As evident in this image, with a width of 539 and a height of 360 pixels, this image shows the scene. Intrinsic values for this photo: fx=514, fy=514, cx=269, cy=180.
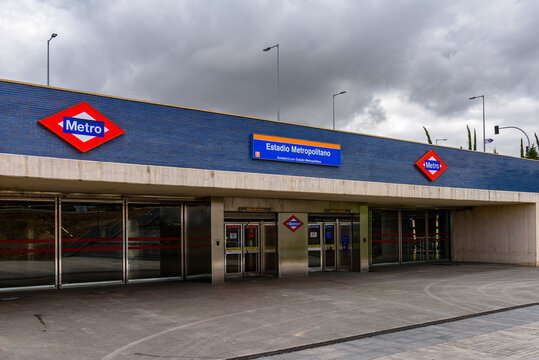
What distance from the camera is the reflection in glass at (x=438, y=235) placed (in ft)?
90.0

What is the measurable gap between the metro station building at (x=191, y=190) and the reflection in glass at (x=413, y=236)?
1642 mm

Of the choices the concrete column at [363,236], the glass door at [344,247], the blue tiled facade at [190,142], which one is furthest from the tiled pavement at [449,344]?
the glass door at [344,247]

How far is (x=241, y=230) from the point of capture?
18938 mm

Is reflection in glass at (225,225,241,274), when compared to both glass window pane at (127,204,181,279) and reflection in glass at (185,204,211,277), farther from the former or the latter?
glass window pane at (127,204,181,279)

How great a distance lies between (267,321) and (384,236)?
15.3m

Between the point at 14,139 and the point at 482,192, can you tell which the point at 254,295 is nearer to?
the point at 14,139

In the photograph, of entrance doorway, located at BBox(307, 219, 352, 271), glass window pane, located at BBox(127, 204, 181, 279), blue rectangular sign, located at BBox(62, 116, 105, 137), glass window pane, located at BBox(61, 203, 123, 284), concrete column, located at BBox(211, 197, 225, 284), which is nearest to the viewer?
blue rectangular sign, located at BBox(62, 116, 105, 137)

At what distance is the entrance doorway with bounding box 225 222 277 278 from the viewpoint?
18.8 metres

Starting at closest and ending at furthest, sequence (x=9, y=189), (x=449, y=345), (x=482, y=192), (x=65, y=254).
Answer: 1. (x=449, y=345)
2. (x=9, y=189)
3. (x=65, y=254)
4. (x=482, y=192)

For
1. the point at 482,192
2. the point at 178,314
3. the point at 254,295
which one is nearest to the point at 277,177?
the point at 254,295

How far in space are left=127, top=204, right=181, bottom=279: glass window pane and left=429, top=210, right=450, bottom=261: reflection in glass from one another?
595 inches

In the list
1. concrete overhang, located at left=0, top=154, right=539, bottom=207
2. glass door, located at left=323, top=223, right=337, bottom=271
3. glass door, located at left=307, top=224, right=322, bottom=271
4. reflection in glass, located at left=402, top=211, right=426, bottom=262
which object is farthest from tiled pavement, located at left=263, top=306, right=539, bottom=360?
reflection in glass, located at left=402, top=211, right=426, bottom=262

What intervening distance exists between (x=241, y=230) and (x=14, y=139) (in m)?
9.24

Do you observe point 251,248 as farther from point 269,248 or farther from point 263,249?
point 269,248
